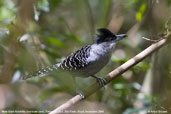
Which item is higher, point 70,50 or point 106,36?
point 70,50

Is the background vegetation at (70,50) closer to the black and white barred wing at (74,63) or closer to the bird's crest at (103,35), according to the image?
the black and white barred wing at (74,63)

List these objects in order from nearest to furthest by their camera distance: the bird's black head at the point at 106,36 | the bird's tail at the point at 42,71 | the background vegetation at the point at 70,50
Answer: the background vegetation at the point at 70,50, the bird's tail at the point at 42,71, the bird's black head at the point at 106,36

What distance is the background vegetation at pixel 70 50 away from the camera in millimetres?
2871

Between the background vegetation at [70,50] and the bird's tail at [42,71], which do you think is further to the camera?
the bird's tail at [42,71]

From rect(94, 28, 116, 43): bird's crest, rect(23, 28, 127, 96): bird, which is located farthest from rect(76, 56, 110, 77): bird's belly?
rect(94, 28, 116, 43): bird's crest

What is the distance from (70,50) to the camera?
527 cm

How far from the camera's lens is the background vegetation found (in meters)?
2.87

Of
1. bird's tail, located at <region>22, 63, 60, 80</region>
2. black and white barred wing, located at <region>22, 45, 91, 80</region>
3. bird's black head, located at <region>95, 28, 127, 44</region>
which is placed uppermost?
bird's black head, located at <region>95, 28, 127, 44</region>

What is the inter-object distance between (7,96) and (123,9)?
276cm

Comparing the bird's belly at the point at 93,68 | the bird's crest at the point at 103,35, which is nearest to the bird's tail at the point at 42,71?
the bird's belly at the point at 93,68

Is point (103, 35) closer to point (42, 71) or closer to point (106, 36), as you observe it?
point (106, 36)

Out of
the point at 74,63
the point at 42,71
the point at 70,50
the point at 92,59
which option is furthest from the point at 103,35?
the point at 70,50

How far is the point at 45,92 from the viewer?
357cm

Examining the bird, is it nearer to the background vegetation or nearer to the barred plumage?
the barred plumage
